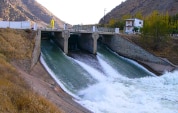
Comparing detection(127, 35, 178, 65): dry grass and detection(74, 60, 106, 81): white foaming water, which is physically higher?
detection(127, 35, 178, 65): dry grass

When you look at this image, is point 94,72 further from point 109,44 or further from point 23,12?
point 23,12

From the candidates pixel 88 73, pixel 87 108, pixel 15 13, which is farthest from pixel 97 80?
pixel 15 13

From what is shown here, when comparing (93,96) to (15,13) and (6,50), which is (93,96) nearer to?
(6,50)

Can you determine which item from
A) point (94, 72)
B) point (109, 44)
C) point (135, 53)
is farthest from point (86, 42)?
point (94, 72)

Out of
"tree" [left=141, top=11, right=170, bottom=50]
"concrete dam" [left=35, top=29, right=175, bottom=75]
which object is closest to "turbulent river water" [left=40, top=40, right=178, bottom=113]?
"concrete dam" [left=35, top=29, right=175, bottom=75]

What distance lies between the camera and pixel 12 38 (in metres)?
24.0

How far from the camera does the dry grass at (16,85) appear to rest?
9586 mm

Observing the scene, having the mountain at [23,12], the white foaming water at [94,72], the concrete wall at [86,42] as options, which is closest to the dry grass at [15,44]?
the white foaming water at [94,72]

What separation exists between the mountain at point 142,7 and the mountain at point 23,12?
2574 cm

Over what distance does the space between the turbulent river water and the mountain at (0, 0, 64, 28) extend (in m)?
52.5

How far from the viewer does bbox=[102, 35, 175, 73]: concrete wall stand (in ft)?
116

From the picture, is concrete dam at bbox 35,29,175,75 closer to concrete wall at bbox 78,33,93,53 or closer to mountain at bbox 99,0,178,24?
concrete wall at bbox 78,33,93,53

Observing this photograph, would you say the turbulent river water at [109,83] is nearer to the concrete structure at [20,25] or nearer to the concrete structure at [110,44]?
the concrete structure at [110,44]

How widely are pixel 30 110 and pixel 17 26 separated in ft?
69.3
